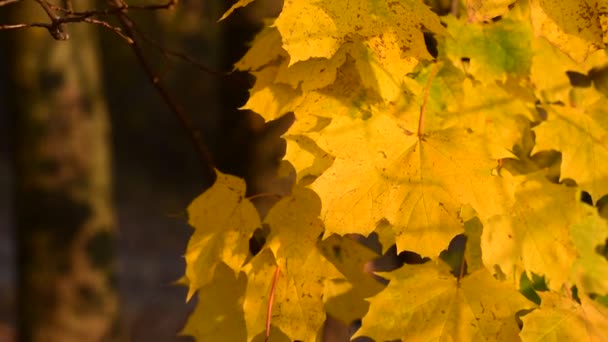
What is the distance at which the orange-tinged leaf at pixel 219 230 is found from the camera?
124 cm

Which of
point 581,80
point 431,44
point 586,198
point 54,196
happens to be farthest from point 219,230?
point 581,80

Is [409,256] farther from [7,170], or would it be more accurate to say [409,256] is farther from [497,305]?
[7,170]

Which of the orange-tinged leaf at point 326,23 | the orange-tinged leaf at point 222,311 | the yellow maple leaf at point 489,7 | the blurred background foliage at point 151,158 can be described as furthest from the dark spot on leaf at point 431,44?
the blurred background foliage at point 151,158

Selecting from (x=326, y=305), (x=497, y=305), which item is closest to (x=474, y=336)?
(x=497, y=305)

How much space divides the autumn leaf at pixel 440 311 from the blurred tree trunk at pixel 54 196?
2887mm

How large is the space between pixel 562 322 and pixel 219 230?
534 millimetres

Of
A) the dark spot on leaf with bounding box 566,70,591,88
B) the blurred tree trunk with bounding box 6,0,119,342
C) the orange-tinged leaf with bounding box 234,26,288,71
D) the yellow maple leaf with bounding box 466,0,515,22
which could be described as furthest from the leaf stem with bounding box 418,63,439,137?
the blurred tree trunk with bounding box 6,0,119,342

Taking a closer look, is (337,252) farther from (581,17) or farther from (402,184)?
(581,17)

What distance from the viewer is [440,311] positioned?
3.89ft

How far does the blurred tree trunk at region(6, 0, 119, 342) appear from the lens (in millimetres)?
3773

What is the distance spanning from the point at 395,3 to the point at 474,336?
19.2 inches

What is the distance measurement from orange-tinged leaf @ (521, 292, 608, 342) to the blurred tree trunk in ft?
9.76

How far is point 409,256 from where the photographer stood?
1.60 meters

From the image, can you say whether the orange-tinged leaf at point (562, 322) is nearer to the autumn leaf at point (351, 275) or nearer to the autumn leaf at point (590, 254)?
the autumn leaf at point (590, 254)
